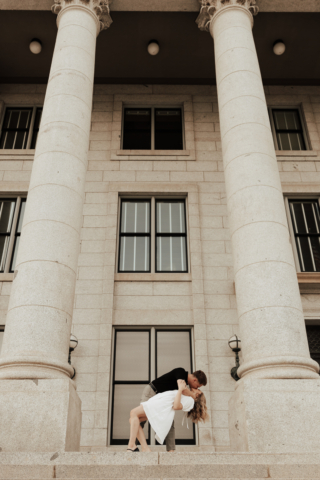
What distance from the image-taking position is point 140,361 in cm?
1338

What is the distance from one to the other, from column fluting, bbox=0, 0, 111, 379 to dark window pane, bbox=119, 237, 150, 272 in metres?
5.52

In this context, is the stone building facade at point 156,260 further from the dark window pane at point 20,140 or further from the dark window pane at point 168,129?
the dark window pane at point 20,140

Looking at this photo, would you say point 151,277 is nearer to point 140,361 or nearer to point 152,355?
point 152,355

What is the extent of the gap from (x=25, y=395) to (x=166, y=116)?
13.8m

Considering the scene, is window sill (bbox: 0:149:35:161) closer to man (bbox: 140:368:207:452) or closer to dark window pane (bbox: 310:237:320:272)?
dark window pane (bbox: 310:237:320:272)

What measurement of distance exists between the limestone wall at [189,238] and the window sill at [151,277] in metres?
0.03

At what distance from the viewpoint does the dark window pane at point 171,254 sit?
49.0 feet

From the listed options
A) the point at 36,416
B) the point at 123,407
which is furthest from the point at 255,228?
the point at 123,407

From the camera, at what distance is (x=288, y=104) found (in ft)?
61.4

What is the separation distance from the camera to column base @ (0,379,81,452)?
22.1 ft

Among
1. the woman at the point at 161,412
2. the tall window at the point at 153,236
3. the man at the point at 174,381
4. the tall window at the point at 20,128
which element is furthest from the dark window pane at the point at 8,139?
the woman at the point at 161,412

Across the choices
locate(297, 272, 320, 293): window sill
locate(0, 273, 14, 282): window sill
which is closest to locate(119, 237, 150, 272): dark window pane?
locate(0, 273, 14, 282): window sill

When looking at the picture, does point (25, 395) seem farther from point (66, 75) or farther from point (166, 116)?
point (166, 116)

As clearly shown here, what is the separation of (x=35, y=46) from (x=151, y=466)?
51.6ft
